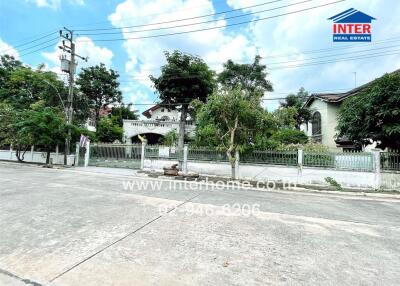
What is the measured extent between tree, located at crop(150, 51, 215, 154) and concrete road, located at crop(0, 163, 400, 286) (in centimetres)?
1541

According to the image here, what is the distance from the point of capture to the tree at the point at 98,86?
2703 cm

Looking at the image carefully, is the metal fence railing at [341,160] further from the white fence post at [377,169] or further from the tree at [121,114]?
the tree at [121,114]

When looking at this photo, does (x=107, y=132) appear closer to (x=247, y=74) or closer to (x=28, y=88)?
(x=28, y=88)

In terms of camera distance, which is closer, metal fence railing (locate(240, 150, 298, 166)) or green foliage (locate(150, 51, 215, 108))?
metal fence railing (locate(240, 150, 298, 166))

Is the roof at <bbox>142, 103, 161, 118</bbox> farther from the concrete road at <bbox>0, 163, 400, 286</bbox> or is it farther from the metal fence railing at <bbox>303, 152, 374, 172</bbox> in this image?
the concrete road at <bbox>0, 163, 400, 286</bbox>

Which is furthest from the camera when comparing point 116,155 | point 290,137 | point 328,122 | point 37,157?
point 37,157

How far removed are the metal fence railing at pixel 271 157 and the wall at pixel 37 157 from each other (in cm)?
1301

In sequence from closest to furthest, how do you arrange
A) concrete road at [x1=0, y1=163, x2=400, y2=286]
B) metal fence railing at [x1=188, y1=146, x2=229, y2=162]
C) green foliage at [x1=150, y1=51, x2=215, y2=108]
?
1. concrete road at [x1=0, y1=163, x2=400, y2=286]
2. metal fence railing at [x1=188, y1=146, x2=229, y2=162]
3. green foliage at [x1=150, y1=51, x2=215, y2=108]

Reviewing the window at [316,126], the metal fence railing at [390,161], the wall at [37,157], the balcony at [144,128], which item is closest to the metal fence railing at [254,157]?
the metal fence railing at [390,161]

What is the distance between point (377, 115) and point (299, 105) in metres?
15.5

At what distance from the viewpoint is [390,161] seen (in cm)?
1016

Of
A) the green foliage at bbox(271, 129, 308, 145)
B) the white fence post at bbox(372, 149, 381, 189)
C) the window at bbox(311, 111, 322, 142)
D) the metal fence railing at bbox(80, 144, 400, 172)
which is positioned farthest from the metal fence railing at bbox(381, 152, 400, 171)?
the window at bbox(311, 111, 322, 142)

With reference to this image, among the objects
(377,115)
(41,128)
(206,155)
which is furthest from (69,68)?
(377,115)

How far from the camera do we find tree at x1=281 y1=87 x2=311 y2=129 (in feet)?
76.1
